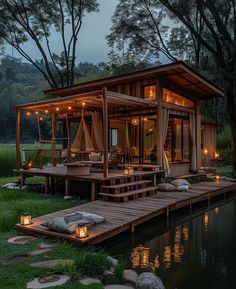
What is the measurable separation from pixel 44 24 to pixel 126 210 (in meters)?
12.6

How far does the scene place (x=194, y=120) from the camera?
1227 centimetres

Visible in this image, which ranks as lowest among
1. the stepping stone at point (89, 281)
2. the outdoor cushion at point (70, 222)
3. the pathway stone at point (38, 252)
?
the stepping stone at point (89, 281)

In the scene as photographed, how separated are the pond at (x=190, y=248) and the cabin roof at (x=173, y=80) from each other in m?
4.26

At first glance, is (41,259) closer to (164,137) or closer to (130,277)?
(130,277)

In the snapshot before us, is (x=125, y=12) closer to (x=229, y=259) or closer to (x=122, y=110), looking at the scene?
(x=122, y=110)

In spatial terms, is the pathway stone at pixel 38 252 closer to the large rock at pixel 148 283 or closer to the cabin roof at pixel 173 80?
the large rock at pixel 148 283

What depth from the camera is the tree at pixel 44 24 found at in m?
15.5

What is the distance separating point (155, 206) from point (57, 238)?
9.30 ft

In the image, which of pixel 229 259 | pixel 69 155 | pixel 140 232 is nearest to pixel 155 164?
pixel 69 155

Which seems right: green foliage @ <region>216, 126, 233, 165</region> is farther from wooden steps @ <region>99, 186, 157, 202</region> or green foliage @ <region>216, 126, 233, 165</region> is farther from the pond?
wooden steps @ <region>99, 186, 157, 202</region>

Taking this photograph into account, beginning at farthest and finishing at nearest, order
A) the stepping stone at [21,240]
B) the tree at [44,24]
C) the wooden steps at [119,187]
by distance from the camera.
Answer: the tree at [44,24] < the wooden steps at [119,187] < the stepping stone at [21,240]

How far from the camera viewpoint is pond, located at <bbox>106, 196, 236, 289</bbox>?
439cm

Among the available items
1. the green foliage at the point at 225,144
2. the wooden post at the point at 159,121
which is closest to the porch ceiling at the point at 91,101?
the wooden post at the point at 159,121

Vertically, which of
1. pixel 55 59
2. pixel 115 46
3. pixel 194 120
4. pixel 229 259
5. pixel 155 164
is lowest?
pixel 229 259
